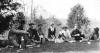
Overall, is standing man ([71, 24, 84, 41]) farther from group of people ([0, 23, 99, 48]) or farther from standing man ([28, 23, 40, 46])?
standing man ([28, 23, 40, 46])

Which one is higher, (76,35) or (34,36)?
(34,36)

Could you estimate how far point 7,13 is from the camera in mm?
A: 10391

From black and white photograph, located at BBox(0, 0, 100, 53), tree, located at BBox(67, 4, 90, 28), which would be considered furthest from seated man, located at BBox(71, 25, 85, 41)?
tree, located at BBox(67, 4, 90, 28)

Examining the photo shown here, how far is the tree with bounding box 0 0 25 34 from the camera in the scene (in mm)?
10352

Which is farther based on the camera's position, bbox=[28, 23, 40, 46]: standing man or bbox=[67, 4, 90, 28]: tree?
bbox=[67, 4, 90, 28]: tree

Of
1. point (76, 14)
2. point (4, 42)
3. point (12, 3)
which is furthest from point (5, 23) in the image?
point (76, 14)

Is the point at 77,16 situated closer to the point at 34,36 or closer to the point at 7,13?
the point at 7,13

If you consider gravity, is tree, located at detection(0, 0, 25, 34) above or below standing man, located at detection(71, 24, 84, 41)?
above

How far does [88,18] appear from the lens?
151ft

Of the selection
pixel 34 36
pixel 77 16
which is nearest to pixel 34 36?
pixel 34 36

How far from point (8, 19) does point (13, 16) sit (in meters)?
0.43

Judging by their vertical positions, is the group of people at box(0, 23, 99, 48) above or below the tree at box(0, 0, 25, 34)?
below

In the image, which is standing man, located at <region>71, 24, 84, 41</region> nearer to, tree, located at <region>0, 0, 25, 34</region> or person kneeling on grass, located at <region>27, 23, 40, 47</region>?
person kneeling on grass, located at <region>27, 23, 40, 47</region>

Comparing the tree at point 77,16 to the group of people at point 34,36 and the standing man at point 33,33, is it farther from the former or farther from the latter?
the standing man at point 33,33
